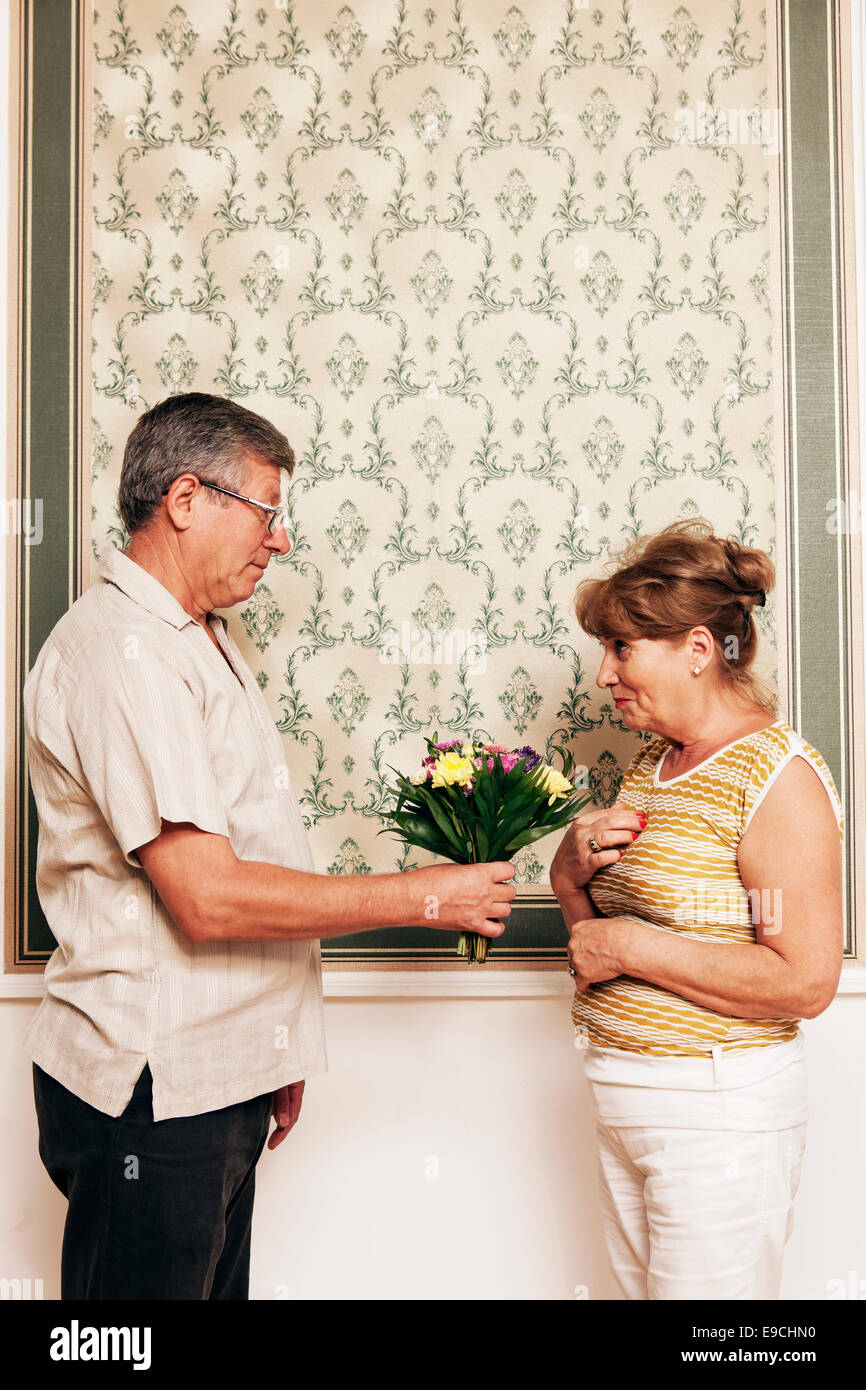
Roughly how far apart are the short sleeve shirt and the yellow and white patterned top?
562mm

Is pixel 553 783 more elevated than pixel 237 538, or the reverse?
pixel 237 538

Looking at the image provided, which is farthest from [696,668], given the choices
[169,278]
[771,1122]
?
[169,278]

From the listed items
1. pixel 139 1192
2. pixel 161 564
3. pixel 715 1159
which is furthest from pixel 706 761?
pixel 139 1192

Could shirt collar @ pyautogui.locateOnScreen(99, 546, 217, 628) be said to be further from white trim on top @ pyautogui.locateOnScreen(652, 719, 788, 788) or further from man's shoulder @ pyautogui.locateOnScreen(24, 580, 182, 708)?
white trim on top @ pyautogui.locateOnScreen(652, 719, 788, 788)

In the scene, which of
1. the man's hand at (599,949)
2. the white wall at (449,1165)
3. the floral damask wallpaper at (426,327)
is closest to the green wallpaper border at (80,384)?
the floral damask wallpaper at (426,327)

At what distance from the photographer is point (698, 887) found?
5.19ft

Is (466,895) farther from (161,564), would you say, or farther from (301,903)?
(161,564)

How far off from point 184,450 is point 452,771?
69cm

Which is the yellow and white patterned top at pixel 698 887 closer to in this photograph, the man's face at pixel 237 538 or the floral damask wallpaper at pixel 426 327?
the floral damask wallpaper at pixel 426 327

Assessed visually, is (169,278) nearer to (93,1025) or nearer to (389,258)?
(389,258)

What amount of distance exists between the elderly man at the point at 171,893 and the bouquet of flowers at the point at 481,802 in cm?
7

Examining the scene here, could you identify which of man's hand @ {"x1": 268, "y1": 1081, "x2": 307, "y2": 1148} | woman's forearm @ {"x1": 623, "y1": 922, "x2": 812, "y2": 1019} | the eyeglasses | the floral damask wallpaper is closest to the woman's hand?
woman's forearm @ {"x1": 623, "y1": 922, "x2": 812, "y2": 1019}

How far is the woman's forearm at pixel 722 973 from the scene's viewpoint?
151cm

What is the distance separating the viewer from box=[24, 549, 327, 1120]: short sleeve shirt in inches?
57.2
